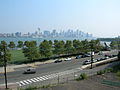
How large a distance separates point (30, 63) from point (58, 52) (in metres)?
12.8

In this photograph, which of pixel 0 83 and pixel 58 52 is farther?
pixel 58 52

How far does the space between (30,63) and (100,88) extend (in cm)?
3312

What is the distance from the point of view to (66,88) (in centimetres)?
2728

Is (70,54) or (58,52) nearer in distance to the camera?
(58,52)

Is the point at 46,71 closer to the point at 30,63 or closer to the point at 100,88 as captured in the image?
the point at 30,63

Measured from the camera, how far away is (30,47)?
57.7m

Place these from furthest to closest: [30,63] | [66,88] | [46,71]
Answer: [30,63] < [46,71] < [66,88]

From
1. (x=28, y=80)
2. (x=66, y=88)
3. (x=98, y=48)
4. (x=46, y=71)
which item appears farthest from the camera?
(x=98, y=48)

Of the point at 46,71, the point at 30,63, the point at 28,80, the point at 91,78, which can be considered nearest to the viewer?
the point at 91,78

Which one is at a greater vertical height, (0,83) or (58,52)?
(58,52)

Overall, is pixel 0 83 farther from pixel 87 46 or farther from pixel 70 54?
pixel 87 46

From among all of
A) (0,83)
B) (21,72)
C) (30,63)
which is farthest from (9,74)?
(30,63)

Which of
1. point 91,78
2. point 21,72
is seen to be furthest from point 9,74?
point 91,78

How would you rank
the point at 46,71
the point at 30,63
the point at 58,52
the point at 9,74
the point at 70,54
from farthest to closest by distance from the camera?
1. the point at 70,54
2. the point at 58,52
3. the point at 30,63
4. the point at 46,71
5. the point at 9,74
